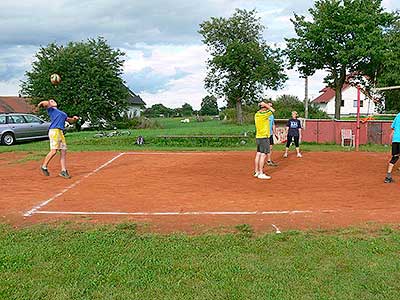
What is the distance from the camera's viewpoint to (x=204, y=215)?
285 inches

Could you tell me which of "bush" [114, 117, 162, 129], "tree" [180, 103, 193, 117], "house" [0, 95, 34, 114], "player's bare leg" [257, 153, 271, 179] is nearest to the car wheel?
"player's bare leg" [257, 153, 271, 179]

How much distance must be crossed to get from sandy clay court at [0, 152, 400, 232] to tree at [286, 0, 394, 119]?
67.5ft

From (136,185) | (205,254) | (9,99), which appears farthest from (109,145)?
(9,99)

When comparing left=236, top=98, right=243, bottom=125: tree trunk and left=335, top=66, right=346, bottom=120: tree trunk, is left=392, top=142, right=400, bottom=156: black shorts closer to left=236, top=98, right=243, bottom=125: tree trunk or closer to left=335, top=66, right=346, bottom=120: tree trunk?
left=335, top=66, right=346, bottom=120: tree trunk

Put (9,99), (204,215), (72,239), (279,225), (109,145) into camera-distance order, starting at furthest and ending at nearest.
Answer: (9,99), (109,145), (204,215), (279,225), (72,239)

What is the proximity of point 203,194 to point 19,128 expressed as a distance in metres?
16.7

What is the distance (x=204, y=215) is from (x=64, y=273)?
3.00 m

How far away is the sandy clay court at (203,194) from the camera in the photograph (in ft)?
23.0

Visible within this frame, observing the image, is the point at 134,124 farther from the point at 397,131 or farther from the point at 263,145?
the point at 397,131

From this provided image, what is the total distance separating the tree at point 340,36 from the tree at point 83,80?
15.7 meters

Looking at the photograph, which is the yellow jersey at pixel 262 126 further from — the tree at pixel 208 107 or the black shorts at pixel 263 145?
the tree at pixel 208 107

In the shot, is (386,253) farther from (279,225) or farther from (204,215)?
(204,215)

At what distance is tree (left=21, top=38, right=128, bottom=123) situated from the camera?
126ft

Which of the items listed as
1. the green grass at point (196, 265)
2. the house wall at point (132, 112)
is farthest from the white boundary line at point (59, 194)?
the house wall at point (132, 112)
